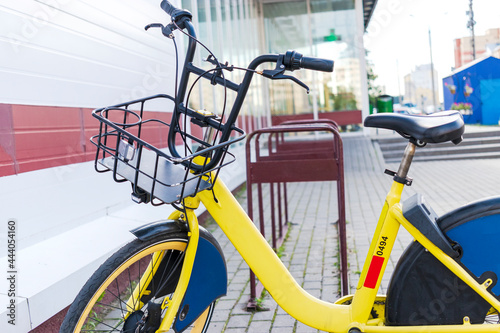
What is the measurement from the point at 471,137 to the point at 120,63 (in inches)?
418

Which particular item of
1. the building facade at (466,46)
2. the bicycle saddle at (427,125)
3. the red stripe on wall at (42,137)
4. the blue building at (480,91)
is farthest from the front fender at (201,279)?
the building facade at (466,46)

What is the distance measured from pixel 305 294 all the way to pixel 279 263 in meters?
0.19

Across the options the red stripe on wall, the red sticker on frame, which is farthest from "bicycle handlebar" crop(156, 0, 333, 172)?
the red stripe on wall

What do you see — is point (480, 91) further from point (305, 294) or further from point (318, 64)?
point (318, 64)

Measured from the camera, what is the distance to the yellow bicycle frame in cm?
211

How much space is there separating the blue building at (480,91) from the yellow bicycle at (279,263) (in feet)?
62.4

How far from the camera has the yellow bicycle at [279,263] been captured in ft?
6.61

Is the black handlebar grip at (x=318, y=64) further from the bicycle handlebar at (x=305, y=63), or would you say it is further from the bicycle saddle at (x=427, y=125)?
the bicycle saddle at (x=427, y=125)

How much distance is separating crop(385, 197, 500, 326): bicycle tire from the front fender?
0.70 meters

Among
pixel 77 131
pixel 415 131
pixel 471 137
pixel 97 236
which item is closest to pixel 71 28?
pixel 77 131

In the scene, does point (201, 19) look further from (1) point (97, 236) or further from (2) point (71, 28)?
(1) point (97, 236)

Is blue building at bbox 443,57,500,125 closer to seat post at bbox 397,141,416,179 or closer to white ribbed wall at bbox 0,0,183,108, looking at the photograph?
white ribbed wall at bbox 0,0,183,108

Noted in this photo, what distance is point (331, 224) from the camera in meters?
5.93

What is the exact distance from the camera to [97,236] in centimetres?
377
